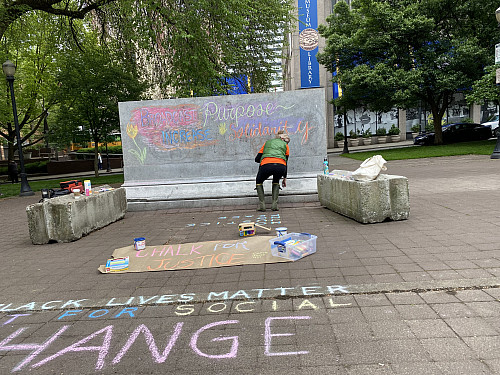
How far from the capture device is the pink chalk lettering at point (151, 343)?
2713mm

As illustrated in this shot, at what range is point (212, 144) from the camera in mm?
9461

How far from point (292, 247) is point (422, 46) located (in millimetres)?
22447

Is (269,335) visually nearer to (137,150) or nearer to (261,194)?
(261,194)

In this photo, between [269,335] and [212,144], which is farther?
[212,144]

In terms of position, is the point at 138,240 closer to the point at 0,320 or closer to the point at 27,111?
the point at 0,320

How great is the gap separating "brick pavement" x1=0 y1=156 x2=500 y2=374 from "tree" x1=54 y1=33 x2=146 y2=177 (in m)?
13.7

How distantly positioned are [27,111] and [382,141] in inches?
1161

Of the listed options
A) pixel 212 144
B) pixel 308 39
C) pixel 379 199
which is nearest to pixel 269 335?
pixel 379 199

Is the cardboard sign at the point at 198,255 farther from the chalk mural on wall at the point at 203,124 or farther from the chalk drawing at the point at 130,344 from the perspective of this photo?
the chalk mural on wall at the point at 203,124

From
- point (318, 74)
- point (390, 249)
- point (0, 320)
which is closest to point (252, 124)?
point (390, 249)

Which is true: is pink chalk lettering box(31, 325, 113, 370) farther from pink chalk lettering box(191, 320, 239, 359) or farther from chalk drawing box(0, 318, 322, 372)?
pink chalk lettering box(191, 320, 239, 359)

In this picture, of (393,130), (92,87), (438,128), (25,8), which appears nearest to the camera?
(25,8)

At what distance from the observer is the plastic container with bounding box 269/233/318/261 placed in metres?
4.74

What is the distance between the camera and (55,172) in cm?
2962
